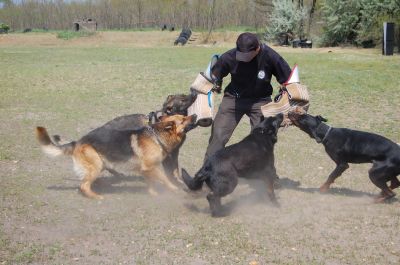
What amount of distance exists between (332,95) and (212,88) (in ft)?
29.1

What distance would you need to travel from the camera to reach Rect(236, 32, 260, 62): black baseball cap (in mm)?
6566

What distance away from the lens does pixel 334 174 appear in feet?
23.3

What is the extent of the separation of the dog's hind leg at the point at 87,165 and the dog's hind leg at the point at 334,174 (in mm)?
3251

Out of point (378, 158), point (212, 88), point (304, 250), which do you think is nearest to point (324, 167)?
point (378, 158)

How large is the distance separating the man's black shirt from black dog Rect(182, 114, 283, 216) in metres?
0.63

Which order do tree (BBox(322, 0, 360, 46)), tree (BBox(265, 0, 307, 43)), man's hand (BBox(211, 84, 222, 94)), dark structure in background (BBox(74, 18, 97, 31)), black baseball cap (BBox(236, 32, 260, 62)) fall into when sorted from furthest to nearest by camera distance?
dark structure in background (BBox(74, 18, 97, 31))
tree (BBox(265, 0, 307, 43))
tree (BBox(322, 0, 360, 46))
man's hand (BBox(211, 84, 222, 94))
black baseball cap (BBox(236, 32, 260, 62))

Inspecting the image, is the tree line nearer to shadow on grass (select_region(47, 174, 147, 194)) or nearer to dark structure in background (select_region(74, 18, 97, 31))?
dark structure in background (select_region(74, 18, 97, 31))

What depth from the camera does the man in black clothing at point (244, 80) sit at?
687 cm

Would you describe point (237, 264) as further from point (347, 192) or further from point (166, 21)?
point (166, 21)

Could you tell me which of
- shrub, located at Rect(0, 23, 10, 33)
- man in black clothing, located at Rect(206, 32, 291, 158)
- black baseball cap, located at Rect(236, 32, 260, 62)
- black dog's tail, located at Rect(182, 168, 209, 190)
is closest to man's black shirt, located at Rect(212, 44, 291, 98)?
man in black clothing, located at Rect(206, 32, 291, 158)

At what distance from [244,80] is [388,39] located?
2646 centimetres

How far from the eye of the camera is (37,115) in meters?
13.0

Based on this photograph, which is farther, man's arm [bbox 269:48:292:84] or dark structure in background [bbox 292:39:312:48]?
dark structure in background [bbox 292:39:312:48]

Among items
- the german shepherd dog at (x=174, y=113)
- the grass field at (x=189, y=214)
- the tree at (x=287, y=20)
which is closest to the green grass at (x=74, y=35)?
the tree at (x=287, y=20)
